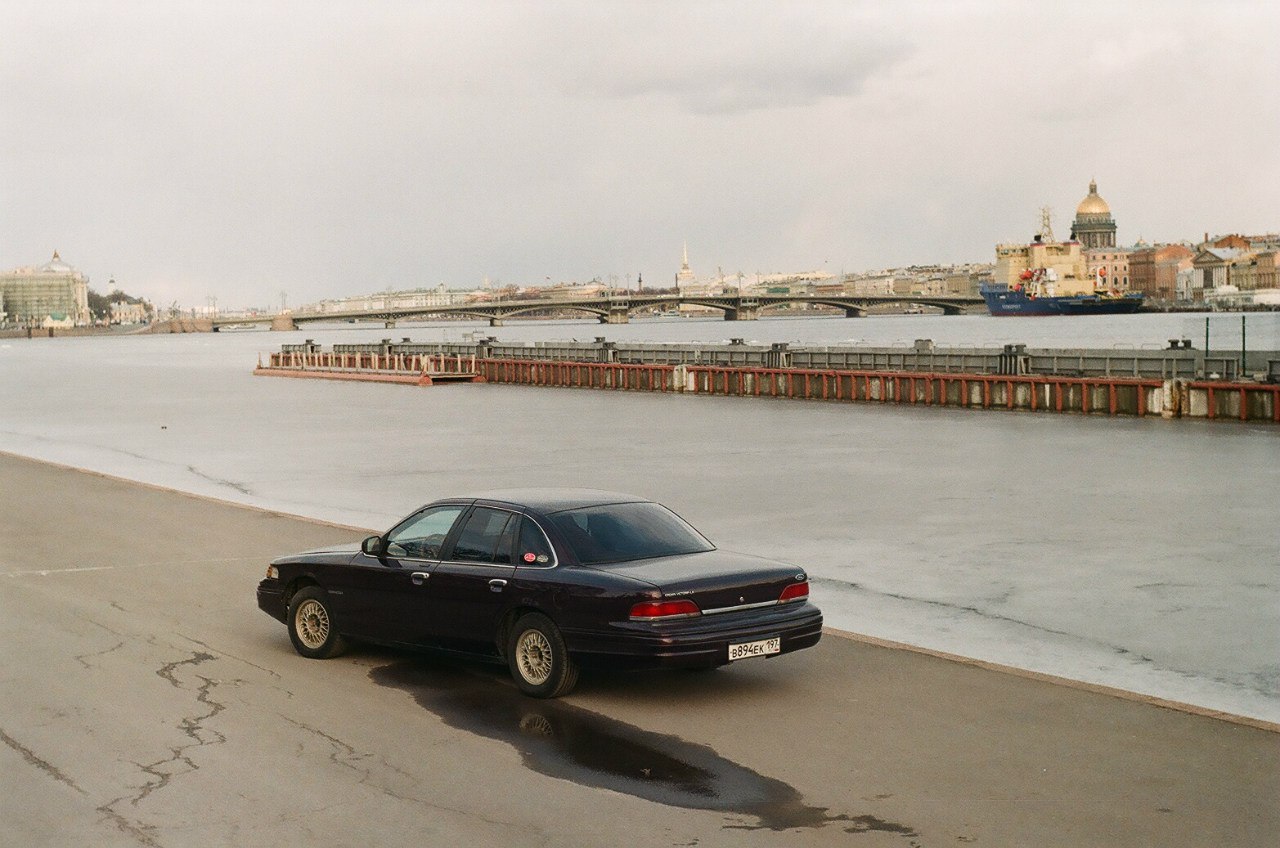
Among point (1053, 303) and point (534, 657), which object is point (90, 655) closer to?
point (534, 657)

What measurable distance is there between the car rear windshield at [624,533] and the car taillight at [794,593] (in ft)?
2.78

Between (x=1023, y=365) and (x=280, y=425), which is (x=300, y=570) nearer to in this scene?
(x=280, y=425)

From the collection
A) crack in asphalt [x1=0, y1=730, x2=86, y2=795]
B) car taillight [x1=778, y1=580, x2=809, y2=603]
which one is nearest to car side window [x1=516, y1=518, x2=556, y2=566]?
car taillight [x1=778, y1=580, x2=809, y2=603]

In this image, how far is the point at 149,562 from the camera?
17.0 m

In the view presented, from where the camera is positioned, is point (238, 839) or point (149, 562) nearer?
point (238, 839)

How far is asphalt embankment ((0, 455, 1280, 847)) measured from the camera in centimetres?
740

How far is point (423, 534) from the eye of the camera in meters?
11.3

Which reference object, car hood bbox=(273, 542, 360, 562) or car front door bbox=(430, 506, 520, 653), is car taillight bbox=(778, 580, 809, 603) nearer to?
car front door bbox=(430, 506, 520, 653)

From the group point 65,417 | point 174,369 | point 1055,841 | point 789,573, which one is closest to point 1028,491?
point 789,573

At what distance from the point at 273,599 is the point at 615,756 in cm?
446

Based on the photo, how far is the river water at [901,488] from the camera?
13.8 meters

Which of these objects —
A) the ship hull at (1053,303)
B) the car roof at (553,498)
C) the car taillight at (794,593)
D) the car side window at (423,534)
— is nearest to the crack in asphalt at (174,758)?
the car side window at (423,534)

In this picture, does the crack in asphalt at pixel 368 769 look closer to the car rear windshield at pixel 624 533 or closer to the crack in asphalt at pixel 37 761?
the crack in asphalt at pixel 37 761

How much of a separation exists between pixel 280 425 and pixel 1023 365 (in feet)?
87.3
